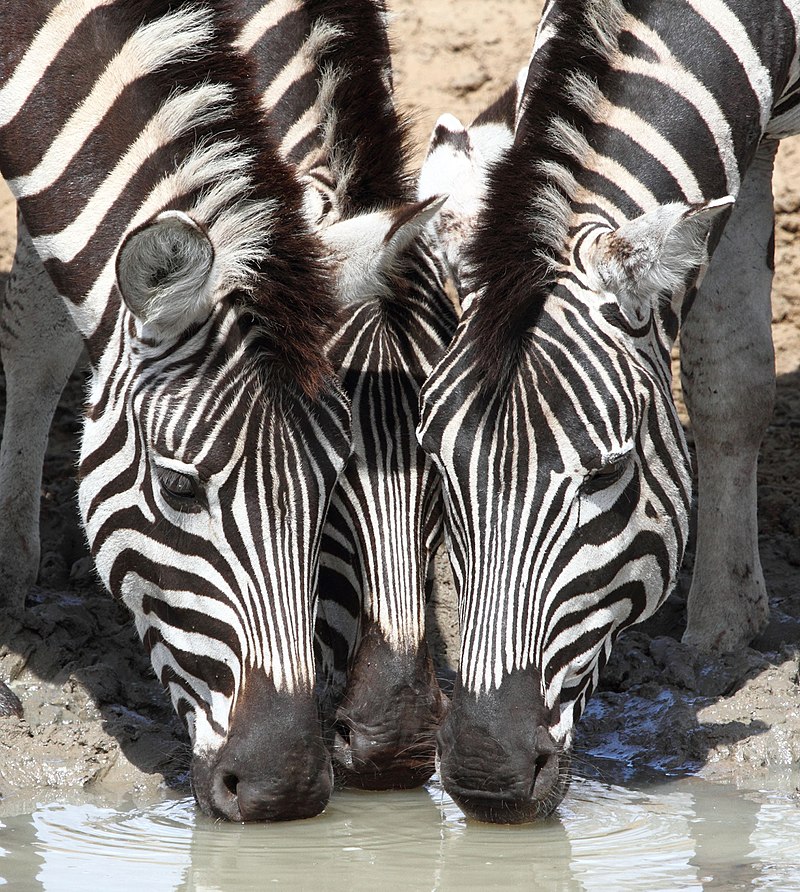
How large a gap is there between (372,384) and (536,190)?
0.90 metres

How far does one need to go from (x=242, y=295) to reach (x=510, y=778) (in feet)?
5.71

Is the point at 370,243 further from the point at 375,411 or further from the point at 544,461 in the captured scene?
the point at 544,461

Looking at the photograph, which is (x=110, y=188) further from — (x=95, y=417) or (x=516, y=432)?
(x=516, y=432)

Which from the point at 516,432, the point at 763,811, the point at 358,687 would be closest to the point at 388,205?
the point at 516,432

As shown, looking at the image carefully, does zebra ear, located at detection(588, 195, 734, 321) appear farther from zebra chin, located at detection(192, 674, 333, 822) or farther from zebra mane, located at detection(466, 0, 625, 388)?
zebra chin, located at detection(192, 674, 333, 822)

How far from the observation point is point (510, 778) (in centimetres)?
424

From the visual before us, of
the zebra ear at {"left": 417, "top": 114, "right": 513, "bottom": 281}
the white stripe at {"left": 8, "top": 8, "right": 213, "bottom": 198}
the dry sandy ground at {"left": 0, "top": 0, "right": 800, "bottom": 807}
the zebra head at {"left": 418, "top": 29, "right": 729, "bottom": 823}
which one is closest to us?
the zebra head at {"left": 418, "top": 29, "right": 729, "bottom": 823}

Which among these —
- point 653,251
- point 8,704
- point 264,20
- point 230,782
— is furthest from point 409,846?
point 264,20

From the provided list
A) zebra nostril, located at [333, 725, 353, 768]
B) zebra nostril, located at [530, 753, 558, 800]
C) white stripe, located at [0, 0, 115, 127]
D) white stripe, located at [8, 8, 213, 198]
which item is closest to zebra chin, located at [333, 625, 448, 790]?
zebra nostril, located at [333, 725, 353, 768]

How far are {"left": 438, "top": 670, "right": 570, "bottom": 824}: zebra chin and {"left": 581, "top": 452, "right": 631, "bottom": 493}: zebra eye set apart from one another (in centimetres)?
63

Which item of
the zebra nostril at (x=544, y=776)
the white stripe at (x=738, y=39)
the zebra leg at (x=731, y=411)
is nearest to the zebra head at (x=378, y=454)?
the zebra nostril at (x=544, y=776)

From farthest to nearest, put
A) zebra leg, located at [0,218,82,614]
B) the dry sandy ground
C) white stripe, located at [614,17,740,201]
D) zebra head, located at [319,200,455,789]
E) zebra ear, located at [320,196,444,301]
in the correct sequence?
zebra leg, located at [0,218,82,614]
the dry sandy ground
white stripe, located at [614,17,740,201]
zebra head, located at [319,200,455,789]
zebra ear, located at [320,196,444,301]

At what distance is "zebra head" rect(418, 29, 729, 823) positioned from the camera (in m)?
4.35

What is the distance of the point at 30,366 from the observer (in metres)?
6.97
